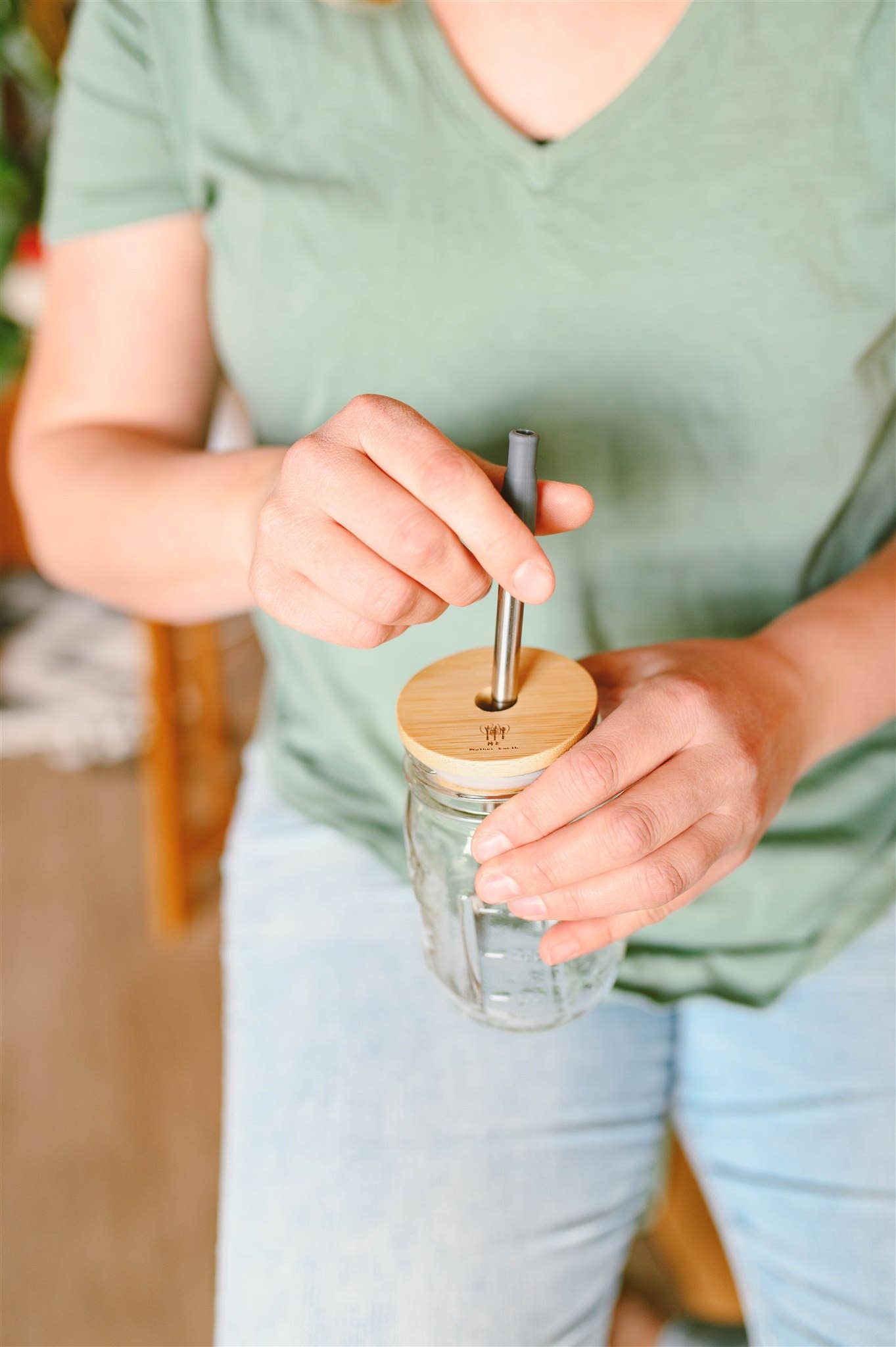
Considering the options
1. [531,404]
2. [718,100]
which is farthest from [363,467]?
[718,100]

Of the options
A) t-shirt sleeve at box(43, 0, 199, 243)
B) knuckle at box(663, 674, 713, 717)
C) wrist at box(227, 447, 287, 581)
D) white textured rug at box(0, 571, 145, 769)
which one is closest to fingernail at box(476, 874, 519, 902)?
knuckle at box(663, 674, 713, 717)

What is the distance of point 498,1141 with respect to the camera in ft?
2.11

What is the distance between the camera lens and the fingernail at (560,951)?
49cm

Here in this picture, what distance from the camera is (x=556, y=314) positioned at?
61 centimetres

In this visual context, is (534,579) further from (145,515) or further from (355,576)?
(145,515)

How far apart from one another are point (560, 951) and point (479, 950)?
9cm

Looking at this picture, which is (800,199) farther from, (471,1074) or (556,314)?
(471,1074)

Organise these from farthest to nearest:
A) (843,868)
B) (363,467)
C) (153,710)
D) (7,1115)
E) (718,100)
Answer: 1. (153,710)
2. (7,1115)
3. (843,868)
4. (718,100)
5. (363,467)

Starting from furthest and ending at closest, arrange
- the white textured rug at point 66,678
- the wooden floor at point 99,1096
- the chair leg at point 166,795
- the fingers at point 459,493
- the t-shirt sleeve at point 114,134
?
the white textured rug at point 66,678
the chair leg at point 166,795
the wooden floor at point 99,1096
the t-shirt sleeve at point 114,134
the fingers at point 459,493

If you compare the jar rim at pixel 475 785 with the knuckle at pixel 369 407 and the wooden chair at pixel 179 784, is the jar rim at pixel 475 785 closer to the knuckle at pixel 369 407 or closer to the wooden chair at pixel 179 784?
the knuckle at pixel 369 407

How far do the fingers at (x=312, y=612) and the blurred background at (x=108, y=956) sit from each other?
0.77 m

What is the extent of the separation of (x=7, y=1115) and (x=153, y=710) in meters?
0.55

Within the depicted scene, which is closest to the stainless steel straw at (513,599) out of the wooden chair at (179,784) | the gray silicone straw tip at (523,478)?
the gray silicone straw tip at (523,478)

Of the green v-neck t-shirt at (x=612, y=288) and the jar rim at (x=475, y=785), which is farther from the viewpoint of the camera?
the green v-neck t-shirt at (x=612, y=288)
